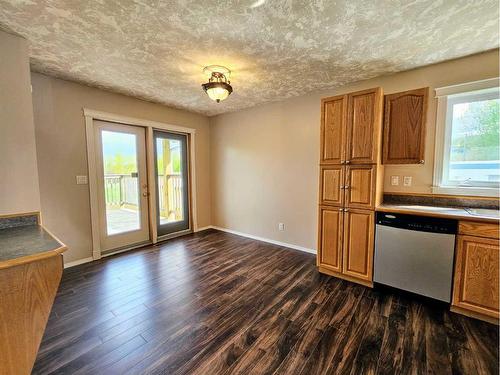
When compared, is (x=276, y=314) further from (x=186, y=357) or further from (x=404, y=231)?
(x=404, y=231)

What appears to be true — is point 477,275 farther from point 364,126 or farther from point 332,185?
point 364,126

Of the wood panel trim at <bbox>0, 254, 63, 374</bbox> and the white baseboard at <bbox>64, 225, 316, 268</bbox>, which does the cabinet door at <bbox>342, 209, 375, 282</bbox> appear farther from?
the wood panel trim at <bbox>0, 254, 63, 374</bbox>

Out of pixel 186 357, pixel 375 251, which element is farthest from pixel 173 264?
pixel 375 251

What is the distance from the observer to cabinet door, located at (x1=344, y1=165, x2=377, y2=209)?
2.38m

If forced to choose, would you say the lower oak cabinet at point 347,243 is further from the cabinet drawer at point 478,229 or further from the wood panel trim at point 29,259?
the wood panel trim at point 29,259

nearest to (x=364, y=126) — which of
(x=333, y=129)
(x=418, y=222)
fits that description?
(x=333, y=129)

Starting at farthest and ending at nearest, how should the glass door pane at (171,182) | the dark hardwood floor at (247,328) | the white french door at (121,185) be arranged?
the glass door pane at (171,182), the white french door at (121,185), the dark hardwood floor at (247,328)

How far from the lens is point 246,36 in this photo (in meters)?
1.92

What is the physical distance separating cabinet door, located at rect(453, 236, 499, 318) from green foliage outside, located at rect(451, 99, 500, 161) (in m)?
1.04

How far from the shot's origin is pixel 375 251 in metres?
2.36

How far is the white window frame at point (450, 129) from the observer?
87.4 inches

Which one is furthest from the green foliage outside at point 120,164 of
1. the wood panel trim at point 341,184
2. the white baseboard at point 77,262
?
the wood panel trim at point 341,184

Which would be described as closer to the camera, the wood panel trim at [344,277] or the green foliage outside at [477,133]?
the green foliage outside at [477,133]

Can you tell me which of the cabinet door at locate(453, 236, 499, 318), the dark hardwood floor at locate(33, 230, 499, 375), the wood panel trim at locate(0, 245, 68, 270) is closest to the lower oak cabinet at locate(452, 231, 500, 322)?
the cabinet door at locate(453, 236, 499, 318)
